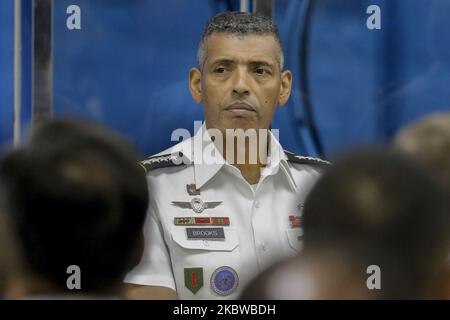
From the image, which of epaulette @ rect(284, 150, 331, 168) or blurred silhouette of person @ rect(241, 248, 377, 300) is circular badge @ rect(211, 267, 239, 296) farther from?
blurred silhouette of person @ rect(241, 248, 377, 300)

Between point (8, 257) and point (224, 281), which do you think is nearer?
point (8, 257)

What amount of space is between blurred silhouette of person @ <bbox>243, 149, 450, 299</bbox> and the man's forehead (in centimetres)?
98

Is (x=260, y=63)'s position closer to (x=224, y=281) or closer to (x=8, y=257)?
(x=224, y=281)

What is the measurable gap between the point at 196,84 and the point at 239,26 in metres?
0.20

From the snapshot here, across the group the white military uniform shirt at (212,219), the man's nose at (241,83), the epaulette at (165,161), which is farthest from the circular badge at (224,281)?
the man's nose at (241,83)

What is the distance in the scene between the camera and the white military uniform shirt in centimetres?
142

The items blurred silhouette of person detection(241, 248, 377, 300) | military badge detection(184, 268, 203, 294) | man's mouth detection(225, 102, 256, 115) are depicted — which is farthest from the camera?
man's mouth detection(225, 102, 256, 115)

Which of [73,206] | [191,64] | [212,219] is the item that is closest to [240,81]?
[191,64]

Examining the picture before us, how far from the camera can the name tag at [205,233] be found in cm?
149

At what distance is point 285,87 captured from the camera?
1.74 metres

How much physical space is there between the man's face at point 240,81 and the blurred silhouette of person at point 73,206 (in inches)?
27.4

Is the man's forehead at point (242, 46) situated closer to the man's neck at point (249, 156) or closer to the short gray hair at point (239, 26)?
the short gray hair at point (239, 26)

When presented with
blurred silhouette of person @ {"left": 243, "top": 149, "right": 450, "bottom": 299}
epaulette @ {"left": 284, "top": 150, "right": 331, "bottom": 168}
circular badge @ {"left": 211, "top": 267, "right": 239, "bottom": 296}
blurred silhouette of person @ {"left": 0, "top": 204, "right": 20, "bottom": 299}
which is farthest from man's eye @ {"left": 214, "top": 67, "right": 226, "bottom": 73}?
blurred silhouette of person @ {"left": 243, "top": 149, "right": 450, "bottom": 299}

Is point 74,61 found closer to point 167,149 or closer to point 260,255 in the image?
point 167,149
